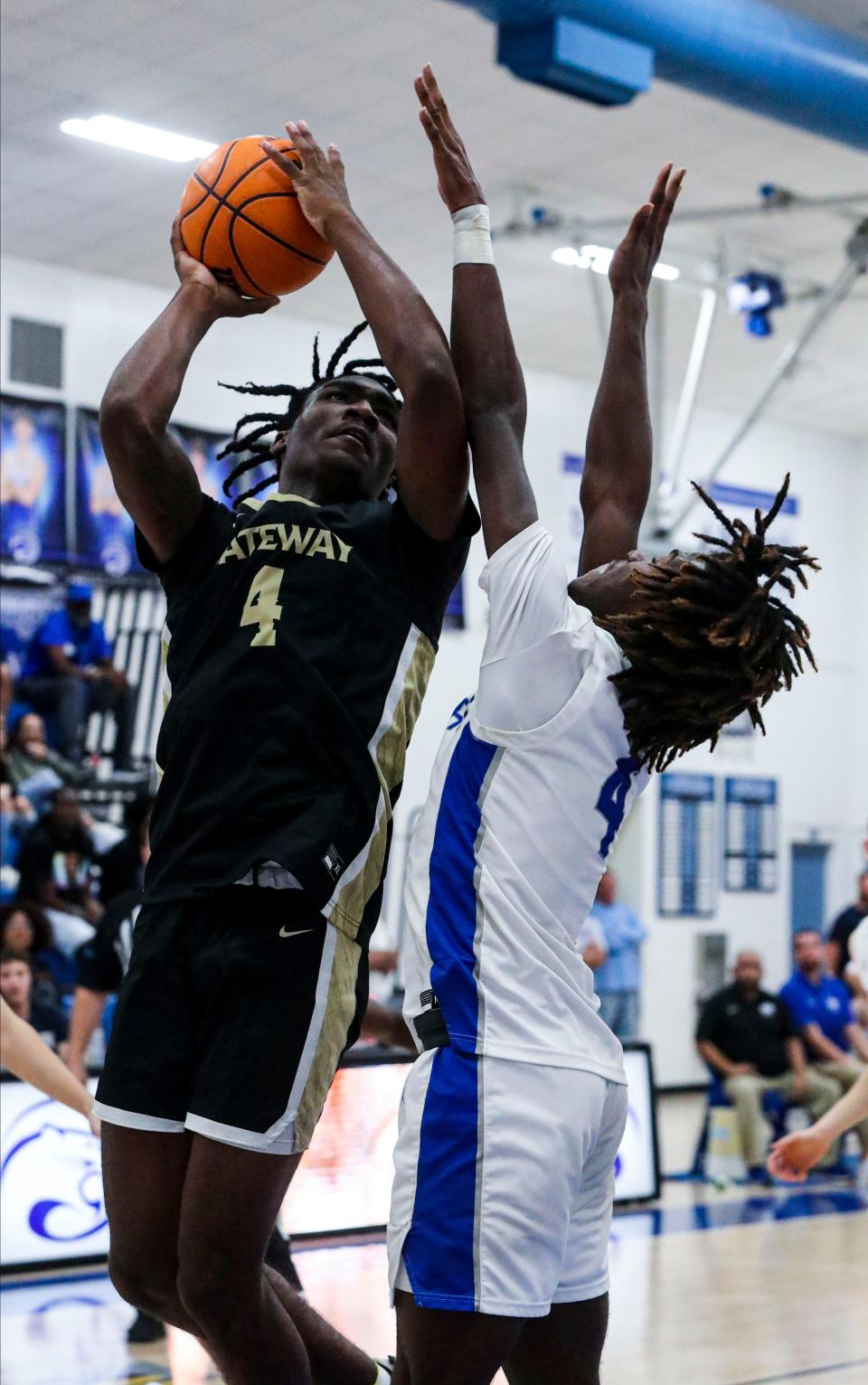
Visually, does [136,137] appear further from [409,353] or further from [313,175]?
[409,353]

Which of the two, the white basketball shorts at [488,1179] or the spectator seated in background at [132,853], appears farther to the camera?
the spectator seated in background at [132,853]

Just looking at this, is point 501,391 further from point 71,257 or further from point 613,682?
point 71,257

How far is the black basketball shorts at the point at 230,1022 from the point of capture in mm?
3096

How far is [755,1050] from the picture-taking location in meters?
12.6

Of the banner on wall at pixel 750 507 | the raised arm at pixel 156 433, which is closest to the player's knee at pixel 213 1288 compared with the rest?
the raised arm at pixel 156 433

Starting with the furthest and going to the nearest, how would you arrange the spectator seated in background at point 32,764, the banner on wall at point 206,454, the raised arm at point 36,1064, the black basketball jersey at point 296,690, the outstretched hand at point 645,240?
the banner on wall at point 206,454
the spectator seated in background at point 32,764
the raised arm at point 36,1064
the outstretched hand at point 645,240
the black basketball jersey at point 296,690

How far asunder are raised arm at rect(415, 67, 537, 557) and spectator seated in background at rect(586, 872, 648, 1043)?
39.6 feet

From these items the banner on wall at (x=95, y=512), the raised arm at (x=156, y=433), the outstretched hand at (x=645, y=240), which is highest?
the banner on wall at (x=95, y=512)

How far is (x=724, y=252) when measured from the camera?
13.8m

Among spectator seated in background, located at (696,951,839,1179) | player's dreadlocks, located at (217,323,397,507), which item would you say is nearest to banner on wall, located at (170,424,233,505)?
spectator seated in background, located at (696,951,839,1179)

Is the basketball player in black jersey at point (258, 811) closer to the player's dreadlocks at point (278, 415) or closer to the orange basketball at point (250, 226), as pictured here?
the orange basketball at point (250, 226)

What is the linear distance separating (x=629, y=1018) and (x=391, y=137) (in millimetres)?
8126

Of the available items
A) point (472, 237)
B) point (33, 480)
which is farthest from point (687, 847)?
point (472, 237)

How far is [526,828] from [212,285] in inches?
52.9
